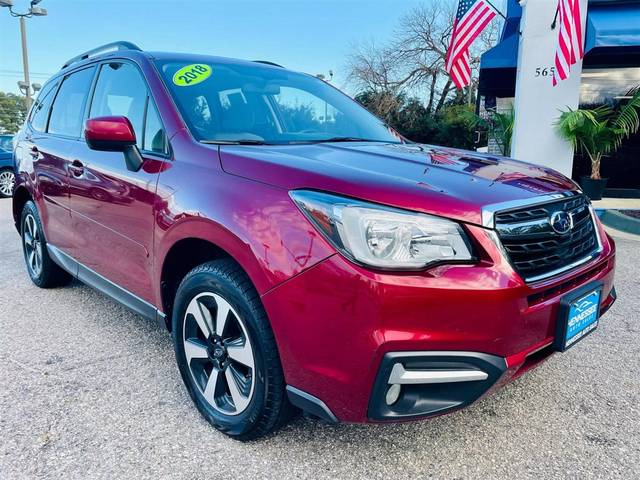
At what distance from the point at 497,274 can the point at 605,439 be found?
1.09 meters

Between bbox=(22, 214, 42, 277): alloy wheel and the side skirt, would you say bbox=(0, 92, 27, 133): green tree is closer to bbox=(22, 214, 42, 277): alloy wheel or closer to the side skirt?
bbox=(22, 214, 42, 277): alloy wheel

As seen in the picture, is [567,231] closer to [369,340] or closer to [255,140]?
[369,340]

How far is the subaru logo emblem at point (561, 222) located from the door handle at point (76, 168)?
2604 mm

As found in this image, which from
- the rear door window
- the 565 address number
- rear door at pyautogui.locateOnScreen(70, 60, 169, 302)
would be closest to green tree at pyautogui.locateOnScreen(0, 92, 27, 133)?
the 565 address number

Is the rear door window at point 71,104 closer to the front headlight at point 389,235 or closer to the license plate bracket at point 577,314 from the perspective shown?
the front headlight at point 389,235

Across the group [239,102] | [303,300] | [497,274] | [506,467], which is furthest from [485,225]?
[239,102]

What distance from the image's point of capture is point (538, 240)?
1.77 metres

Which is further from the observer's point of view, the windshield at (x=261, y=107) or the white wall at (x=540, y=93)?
the white wall at (x=540, y=93)

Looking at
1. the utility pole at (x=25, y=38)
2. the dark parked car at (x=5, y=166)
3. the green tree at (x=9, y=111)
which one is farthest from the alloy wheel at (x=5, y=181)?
the green tree at (x=9, y=111)

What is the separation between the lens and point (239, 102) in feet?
8.73

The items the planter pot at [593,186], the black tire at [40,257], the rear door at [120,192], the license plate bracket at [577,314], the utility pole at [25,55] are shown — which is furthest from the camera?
the utility pole at [25,55]

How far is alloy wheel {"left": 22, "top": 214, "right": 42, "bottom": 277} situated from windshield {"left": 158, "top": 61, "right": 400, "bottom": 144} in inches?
88.7

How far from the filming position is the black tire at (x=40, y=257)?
3.95 metres

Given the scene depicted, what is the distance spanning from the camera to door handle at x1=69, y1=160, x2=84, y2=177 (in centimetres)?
299
